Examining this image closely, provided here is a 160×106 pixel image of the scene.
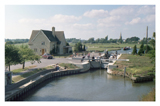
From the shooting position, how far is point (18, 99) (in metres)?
19.6

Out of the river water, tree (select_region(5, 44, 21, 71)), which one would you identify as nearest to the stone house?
the river water

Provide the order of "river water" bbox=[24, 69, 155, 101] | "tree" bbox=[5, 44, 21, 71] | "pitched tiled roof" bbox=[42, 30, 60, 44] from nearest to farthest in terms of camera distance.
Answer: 1. "river water" bbox=[24, 69, 155, 101]
2. "tree" bbox=[5, 44, 21, 71]
3. "pitched tiled roof" bbox=[42, 30, 60, 44]

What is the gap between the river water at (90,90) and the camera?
66.9 ft

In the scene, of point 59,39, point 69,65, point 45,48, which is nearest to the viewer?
point 69,65

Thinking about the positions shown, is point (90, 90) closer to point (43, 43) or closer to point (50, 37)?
point (43, 43)

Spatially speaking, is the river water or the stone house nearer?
the river water

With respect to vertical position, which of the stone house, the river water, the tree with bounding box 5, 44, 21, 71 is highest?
the stone house

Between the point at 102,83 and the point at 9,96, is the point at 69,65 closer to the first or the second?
the point at 102,83

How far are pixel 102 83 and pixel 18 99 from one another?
1308 centimetres

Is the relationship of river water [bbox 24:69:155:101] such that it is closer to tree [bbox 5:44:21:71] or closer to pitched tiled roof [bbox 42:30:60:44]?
tree [bbox 5:44:21:71]

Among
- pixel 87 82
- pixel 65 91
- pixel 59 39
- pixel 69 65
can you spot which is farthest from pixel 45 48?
pixel 65 91

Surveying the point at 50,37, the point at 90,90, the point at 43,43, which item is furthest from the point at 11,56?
the point at 50,37

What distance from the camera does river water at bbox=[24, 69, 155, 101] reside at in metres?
20.4

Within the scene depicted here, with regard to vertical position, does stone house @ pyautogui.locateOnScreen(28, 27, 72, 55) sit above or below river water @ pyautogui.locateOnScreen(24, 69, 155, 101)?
above
